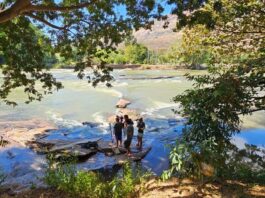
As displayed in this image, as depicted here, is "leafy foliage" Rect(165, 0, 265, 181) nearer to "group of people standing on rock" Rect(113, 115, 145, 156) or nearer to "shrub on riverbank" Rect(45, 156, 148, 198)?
"shrub on riverbank" Rect(45, 156, 148, 198)

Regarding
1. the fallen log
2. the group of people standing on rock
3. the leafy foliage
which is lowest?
the fallen log

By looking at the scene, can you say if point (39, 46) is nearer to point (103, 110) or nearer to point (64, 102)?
point (103, 110)

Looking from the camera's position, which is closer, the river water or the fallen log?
the fallen log

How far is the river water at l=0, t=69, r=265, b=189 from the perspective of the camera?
16625mm

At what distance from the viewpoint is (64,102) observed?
127ft

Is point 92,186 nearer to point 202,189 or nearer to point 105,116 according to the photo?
point 202,189

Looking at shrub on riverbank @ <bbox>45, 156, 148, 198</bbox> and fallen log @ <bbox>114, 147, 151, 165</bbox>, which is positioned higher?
shrub on riverbank @ <bbox>45, 156, 148, 198</bbox>

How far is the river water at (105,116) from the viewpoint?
1662 centimetres

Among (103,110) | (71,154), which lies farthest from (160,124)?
(71,154)

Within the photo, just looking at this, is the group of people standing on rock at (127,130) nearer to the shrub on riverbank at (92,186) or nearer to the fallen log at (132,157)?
the fallen log at (132,157)

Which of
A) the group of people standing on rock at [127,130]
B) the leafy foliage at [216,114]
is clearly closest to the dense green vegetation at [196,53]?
the leafy foliage at [216,114]

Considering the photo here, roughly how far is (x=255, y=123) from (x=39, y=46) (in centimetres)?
1622

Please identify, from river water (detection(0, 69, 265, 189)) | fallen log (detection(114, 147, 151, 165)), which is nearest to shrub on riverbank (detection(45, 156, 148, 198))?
river water (detection(0, 69, 265, 189))

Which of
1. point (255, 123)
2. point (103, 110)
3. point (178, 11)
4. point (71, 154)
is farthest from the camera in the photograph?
point (103, 110)
